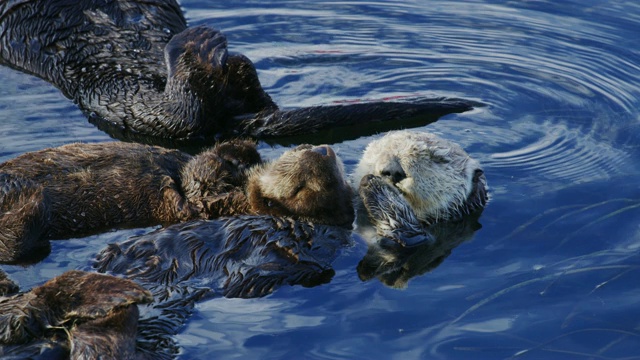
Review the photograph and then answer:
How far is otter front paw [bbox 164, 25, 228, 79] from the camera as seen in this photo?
21.1ft

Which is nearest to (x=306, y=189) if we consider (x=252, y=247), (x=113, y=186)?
(x=252, y=247)

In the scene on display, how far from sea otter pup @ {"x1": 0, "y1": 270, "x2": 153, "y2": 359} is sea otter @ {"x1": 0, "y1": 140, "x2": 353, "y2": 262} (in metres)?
0.93

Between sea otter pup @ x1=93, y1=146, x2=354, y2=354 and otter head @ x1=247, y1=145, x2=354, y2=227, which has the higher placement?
otter head @ x1=247, y1=145, x2=354, y2=227

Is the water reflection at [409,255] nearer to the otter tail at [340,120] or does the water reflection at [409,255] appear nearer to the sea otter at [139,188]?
the sea otter at [139,188]

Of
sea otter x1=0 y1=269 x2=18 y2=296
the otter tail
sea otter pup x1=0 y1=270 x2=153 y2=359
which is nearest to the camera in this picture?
sea otter pup x1=0 y1=270 x2=153 y2=359

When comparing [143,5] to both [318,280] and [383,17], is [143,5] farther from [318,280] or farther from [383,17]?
[318,280]

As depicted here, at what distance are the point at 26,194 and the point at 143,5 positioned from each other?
288 cm

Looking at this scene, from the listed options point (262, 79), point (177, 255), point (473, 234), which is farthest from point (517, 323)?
point (262, 79)

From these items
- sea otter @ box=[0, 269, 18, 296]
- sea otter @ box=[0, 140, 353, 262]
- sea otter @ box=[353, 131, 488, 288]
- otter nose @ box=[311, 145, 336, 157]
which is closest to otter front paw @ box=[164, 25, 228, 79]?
sea otter @ box=[0, 140, 353, 262]

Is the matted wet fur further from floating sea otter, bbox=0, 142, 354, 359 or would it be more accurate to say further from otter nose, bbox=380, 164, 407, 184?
floating sea otter, bbox=0, 142, 354, 359

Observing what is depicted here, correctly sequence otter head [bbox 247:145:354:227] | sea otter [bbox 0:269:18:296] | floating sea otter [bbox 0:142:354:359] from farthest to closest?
otter head [bbox 247:145:354:227] → floating sea otter [bbox 0:142:354:359] → sea otter [bbox 0:269:18:296]

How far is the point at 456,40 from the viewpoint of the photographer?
8.34m

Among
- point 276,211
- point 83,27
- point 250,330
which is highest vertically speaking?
point 83,27

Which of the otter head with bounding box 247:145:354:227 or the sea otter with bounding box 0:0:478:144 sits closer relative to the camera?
the otter head with bounding box 247:145:354:227
